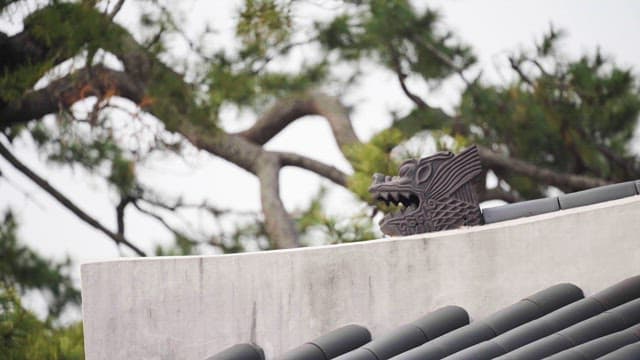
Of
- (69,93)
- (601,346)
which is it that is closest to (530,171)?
(69,93)

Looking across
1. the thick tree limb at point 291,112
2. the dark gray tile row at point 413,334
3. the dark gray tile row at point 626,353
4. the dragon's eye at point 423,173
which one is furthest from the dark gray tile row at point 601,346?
the thick tree limb at point 291,112

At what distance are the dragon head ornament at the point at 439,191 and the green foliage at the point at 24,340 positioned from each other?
3.60 metres

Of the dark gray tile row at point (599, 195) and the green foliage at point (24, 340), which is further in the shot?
the green foliage at point (24, 340)

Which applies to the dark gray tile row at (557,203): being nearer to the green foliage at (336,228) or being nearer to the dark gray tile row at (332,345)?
the dark gray tile row at (332,345)

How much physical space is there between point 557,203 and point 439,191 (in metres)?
0.49

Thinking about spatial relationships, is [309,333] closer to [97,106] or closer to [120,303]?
[120,303]

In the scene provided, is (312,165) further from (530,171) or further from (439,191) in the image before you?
(439,191)

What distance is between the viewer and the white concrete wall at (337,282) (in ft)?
15.9

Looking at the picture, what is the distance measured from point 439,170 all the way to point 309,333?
2.56ft

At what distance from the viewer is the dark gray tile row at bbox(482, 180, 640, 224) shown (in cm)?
545

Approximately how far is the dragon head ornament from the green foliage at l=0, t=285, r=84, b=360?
3.60m

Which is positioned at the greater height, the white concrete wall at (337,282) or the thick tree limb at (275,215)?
the thick tree limb at (275,215)

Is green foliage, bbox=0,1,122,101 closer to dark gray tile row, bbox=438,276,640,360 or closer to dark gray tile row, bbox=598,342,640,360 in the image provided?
dark gray tile row, bbox=438,276,640,360

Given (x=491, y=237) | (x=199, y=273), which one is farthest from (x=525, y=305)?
(x=199, y=273)
